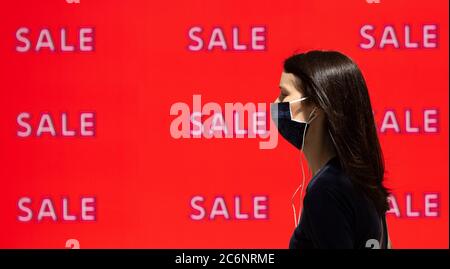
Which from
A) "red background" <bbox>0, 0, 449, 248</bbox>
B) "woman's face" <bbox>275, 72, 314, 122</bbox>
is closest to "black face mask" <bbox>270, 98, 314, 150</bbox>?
"woman's face" <bbox>275, 72, 314, 122</bbox>

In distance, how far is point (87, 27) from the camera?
269 cm

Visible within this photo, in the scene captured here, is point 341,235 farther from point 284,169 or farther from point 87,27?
point 87,27

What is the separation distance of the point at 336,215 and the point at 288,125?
356 mm

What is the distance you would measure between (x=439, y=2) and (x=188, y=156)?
129 cm

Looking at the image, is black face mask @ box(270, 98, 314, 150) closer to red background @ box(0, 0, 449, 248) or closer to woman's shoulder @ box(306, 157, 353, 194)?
woman's shoulder @ box(306, 157, 353, 194)

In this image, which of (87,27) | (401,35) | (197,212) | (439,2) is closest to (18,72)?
(87,27)

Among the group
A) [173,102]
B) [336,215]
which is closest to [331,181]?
[336,215]

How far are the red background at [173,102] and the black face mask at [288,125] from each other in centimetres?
124

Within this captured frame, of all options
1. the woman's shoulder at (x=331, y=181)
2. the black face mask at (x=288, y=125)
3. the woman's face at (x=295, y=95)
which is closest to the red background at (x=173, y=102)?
the black face mask at (x=288, y=125)

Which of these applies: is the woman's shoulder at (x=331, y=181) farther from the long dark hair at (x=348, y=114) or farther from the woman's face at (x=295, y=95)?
the woman's face at (x=295, y=95)

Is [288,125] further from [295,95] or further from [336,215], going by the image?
[336,215]

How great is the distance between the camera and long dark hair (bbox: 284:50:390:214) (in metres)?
1.17

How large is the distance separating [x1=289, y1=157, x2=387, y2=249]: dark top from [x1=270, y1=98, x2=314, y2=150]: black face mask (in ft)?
0.69

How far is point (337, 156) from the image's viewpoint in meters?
1.20
